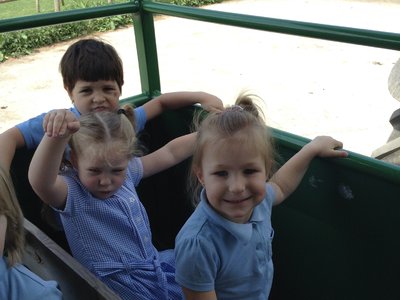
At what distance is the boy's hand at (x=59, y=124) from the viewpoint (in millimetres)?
1383

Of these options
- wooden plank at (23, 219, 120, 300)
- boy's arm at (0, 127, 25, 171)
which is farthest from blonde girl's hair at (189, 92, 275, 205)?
boy's arm at (0, 127, 25, 171)

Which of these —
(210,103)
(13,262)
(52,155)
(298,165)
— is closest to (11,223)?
(13,262)

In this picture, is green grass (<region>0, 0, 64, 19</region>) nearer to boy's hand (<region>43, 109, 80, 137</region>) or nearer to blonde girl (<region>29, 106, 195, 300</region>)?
blonde girl (<region>29, 106, 195, 300</region>)

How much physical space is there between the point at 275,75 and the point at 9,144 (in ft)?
17.6

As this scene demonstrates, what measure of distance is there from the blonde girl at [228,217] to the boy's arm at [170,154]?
49 centimetres

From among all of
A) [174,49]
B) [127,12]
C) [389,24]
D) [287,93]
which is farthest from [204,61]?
[127,12]

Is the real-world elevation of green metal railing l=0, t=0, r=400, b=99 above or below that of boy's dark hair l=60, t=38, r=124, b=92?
above

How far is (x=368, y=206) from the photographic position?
1588 millimetres

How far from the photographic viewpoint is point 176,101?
7.22 feet

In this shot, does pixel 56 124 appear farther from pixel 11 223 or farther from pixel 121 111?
pixel 121 111

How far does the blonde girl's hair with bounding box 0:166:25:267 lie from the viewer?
1.24 metres

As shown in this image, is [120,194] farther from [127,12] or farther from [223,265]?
[127,12]

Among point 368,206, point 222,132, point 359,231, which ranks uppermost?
point 222,132

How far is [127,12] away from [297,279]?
4.32 ft
